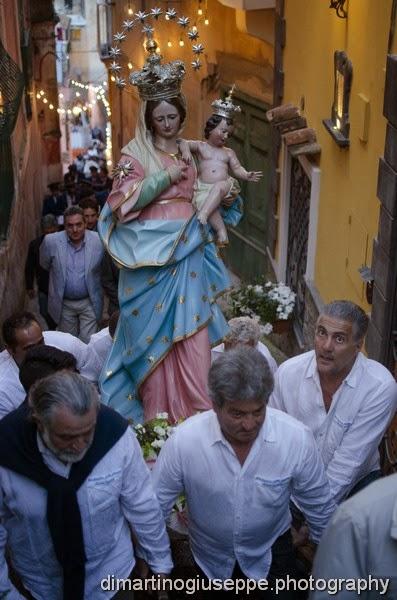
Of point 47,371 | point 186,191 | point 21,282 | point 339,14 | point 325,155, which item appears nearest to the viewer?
point 47,371

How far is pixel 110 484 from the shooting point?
11.6 feet

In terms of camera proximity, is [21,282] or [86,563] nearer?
[86,563]

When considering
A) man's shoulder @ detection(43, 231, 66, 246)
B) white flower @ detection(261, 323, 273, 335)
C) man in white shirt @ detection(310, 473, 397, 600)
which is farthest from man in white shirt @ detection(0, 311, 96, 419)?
white flower @ detection(261, 323, 273, 335)

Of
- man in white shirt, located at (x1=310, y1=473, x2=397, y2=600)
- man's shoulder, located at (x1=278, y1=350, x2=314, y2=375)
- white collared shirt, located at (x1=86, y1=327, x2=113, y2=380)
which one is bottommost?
white collared shirt, located at (x1=86, y1=327, x2=113, y2=380)

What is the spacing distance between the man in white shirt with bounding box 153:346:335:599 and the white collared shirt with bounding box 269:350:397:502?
1.19 ft

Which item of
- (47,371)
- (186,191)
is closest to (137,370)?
(186,191)

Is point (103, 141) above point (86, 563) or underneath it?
underneath

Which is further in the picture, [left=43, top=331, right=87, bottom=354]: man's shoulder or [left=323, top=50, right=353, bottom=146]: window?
[left=323, top=50, right=353, bottom=146]: window

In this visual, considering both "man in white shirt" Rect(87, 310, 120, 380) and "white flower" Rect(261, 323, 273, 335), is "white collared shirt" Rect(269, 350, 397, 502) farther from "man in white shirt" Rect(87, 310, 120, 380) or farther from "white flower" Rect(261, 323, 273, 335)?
"white flower" Rect(261, 323, 273, 335)

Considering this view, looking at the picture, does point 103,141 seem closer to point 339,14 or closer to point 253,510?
point 339,14

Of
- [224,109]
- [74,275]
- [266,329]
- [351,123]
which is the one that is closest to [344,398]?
[224,109]

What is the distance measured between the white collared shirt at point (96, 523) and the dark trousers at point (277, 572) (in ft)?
1.02

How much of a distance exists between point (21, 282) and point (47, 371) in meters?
7.25

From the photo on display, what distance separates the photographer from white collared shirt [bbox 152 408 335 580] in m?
3.66
